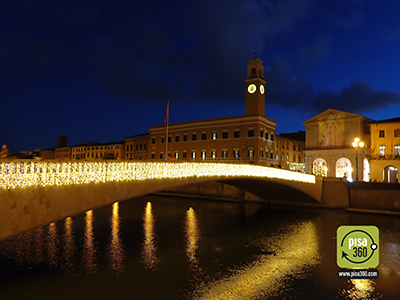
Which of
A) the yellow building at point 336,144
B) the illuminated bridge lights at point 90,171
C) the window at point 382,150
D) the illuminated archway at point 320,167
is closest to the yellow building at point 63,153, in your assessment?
the yellow building at point 336,144

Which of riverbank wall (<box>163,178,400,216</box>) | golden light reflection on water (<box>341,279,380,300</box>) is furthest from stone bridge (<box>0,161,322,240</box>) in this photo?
riverbank wall (<box>163,178,400,216</box>)

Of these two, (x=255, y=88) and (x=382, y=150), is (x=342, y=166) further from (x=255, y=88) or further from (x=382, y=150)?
(x=255, y=88)

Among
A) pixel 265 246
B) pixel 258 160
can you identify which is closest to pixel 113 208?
pixel 265 246

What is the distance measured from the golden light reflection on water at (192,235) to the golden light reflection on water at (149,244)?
1.94 metres

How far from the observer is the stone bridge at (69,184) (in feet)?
32.4

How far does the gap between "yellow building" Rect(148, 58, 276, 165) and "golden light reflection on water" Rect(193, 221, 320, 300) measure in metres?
29.0

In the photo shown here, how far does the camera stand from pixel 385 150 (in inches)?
1614

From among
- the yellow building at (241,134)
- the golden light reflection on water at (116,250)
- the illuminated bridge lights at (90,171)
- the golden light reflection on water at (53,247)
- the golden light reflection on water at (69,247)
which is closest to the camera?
the illuminated bridge lights at (90,171)

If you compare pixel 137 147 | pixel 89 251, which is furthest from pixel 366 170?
pixel 137 147

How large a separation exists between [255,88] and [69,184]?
145ft

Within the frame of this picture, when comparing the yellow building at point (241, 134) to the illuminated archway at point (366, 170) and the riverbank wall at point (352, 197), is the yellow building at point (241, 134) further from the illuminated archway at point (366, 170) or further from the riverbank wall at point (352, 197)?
the illuminated archway at point (366, 170)

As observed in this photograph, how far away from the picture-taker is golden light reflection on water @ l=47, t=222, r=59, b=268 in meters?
14.9

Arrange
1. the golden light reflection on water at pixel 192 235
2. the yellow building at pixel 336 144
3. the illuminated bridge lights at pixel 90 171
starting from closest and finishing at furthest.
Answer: the illuminated bridge lights at pixel 90 171 → the golden light reflection on water at pixel 192 235 → the yellow building at pixel 336 144

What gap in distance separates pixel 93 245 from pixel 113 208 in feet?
46.5
